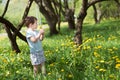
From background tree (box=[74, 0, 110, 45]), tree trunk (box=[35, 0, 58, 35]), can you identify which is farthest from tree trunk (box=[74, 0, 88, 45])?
tree trunk (box=[35, 0, 58, 35])

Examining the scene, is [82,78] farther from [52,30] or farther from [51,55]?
[52,30]

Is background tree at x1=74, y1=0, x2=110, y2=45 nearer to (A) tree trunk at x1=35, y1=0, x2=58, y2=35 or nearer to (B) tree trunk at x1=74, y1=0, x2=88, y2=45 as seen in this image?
(B) tree trunk at x1=74, y1=0, x2=88, y2=45

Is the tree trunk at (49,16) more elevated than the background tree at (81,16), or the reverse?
the background tree at (81,16)

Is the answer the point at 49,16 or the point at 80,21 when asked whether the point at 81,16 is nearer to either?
the point at 80,21

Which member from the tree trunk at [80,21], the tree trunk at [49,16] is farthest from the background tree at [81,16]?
the tree trunk at [49,16]

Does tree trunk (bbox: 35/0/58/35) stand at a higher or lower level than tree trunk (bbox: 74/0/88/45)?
lower

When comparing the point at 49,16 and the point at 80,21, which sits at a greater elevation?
the point at 80,21

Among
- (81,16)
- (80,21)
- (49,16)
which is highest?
(81,16)

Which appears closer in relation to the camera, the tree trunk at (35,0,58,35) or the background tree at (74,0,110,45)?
the background tree at (74,0,110,45)

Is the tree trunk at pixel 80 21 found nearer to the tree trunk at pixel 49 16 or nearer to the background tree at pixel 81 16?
the background tree at pixel 81 16

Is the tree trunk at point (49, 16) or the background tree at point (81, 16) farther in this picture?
the tree trunk at point (49, 16)

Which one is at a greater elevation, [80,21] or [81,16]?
[81,16]

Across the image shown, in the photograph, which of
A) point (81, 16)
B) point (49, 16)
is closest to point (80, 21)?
point (81, 16)

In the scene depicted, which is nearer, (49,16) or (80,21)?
(80,21)
